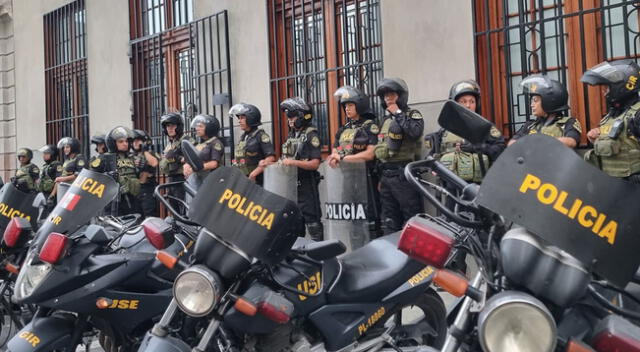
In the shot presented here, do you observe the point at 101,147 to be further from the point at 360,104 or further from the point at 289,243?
the point at 289,243

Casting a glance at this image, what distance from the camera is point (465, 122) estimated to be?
81.9 inches

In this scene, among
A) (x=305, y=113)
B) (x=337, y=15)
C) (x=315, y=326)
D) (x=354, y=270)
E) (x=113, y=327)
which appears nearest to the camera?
(x=315, y=326)

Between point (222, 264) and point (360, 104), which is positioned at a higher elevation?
point (360, 104)

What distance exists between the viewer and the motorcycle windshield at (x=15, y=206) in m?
4.52

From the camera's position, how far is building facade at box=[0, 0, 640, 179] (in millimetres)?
6371

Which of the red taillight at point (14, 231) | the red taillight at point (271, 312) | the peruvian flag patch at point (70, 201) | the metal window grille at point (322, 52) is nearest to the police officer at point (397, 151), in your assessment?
the metal window grille at point (322, 52)

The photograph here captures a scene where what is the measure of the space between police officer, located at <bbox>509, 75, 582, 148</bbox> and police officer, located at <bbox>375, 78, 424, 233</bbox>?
1107 millimetres

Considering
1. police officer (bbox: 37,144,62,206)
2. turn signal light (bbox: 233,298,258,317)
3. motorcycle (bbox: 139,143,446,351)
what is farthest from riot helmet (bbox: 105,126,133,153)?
turn signal light (bbox: 233,298,258,317)

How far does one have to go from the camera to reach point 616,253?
1848 millimetres

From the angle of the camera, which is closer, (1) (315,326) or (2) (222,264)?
(2) (222,264)

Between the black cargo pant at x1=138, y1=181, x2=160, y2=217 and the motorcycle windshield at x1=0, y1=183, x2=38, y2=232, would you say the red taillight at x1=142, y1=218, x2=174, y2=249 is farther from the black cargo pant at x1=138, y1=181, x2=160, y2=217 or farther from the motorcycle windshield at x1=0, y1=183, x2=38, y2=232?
the black cargo pant at x1=138, y1=181, x2=160, y2=217

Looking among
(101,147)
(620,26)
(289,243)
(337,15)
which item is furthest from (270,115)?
Result: (289,243)

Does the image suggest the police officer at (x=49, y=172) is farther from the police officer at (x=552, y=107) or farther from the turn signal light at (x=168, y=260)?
the turn signal light at (x=168, y=260)

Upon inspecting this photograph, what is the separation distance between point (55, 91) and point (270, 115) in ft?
22.5
